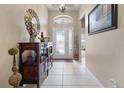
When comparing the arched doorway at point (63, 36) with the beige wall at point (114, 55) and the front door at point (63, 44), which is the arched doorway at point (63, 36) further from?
the beige wall at point (114, 55)

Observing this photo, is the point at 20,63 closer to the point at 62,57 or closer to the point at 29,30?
the point at 29,30

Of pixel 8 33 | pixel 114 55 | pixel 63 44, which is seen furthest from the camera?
pixel 63 44

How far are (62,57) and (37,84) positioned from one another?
6.49 m

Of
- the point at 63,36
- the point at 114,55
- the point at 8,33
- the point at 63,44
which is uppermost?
the point at 63,36

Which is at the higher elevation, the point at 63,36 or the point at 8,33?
the point at 63,36

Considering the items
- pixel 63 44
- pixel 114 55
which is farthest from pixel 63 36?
pixel 114 55

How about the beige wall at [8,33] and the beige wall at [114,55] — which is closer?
the beige wall at [114,55]

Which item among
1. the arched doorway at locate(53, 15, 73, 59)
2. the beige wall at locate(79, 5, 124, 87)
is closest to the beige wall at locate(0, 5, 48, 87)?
the beige wall at locate(79, 5, 124, 87)

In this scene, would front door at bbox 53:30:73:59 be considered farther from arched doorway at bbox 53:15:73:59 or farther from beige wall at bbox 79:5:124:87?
beige wall at bbox 79:5:124:87

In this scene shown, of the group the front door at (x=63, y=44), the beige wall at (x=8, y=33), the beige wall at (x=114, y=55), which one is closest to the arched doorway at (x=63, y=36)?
the front door at (x=63, y=44)

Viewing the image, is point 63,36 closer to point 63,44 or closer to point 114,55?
point 63,44

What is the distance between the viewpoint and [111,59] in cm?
331

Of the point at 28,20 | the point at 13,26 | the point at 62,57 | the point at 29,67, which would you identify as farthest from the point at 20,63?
the point at 62,57

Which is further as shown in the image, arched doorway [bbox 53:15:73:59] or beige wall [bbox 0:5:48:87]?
arched doorway [bbox 53:15:73:59]
